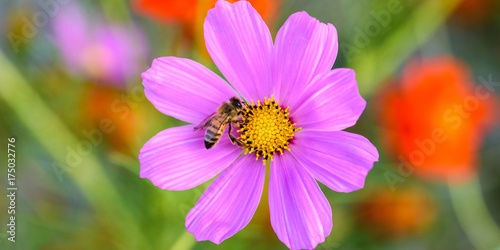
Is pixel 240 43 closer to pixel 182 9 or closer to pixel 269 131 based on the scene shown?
pixel 269 131

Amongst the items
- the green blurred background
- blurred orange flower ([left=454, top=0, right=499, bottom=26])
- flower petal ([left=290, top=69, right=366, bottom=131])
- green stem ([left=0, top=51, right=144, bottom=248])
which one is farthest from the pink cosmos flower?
blurred orange flower ([left=454, top=0, right=499, bottom=26])

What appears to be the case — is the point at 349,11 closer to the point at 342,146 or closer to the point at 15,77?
the point at 342,146

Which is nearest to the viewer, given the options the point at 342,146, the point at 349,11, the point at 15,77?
the point at 342,146

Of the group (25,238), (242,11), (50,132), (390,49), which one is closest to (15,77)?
(50,132)

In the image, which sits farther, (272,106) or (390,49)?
(390,49)

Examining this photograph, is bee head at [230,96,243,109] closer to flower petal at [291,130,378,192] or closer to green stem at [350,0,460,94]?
flower petal at [291,130,378,192]

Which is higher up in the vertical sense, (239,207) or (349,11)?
(349,11)

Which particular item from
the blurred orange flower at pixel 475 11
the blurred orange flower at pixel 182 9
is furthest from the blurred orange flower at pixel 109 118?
the blurred orange flower at pixel 475 11
